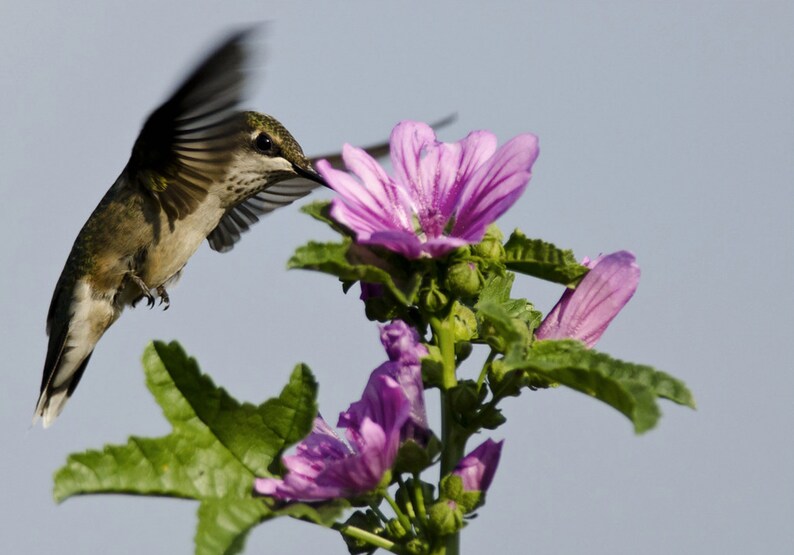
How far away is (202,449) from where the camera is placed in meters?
3.27

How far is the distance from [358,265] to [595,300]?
78cm

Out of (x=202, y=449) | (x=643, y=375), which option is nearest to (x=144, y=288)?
(x=202, y=449)

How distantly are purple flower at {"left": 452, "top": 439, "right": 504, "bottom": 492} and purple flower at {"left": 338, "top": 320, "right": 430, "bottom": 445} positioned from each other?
16cm

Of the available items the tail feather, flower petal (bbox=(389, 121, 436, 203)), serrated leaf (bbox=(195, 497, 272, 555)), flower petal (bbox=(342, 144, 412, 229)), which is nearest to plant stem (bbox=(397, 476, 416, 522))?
serrated leaf (bbox=(195, 497, 272, 555))

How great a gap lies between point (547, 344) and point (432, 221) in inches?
22.7

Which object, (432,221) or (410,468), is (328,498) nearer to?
(410,468)

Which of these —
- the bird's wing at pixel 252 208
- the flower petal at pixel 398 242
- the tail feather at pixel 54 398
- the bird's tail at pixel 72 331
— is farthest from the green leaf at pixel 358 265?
the tail feather at pixel 54 398

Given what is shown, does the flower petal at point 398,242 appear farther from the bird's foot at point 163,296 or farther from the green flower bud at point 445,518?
the bird's foot at point 163,296

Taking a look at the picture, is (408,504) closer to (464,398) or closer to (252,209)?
(464,398)

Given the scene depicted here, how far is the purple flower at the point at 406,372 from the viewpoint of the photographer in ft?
10.3

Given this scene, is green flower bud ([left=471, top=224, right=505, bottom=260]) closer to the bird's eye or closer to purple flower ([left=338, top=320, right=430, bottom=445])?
purple flower ([left=338, top=320, right=430, bottom=445])

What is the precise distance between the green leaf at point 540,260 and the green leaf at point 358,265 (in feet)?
1.02

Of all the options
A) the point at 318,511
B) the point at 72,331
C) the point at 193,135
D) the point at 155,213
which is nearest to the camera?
the point at 318,511

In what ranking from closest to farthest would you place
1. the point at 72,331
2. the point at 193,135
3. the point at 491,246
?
1. the point at 491,246
2. the point at 193,135
3. the point at 72,331
